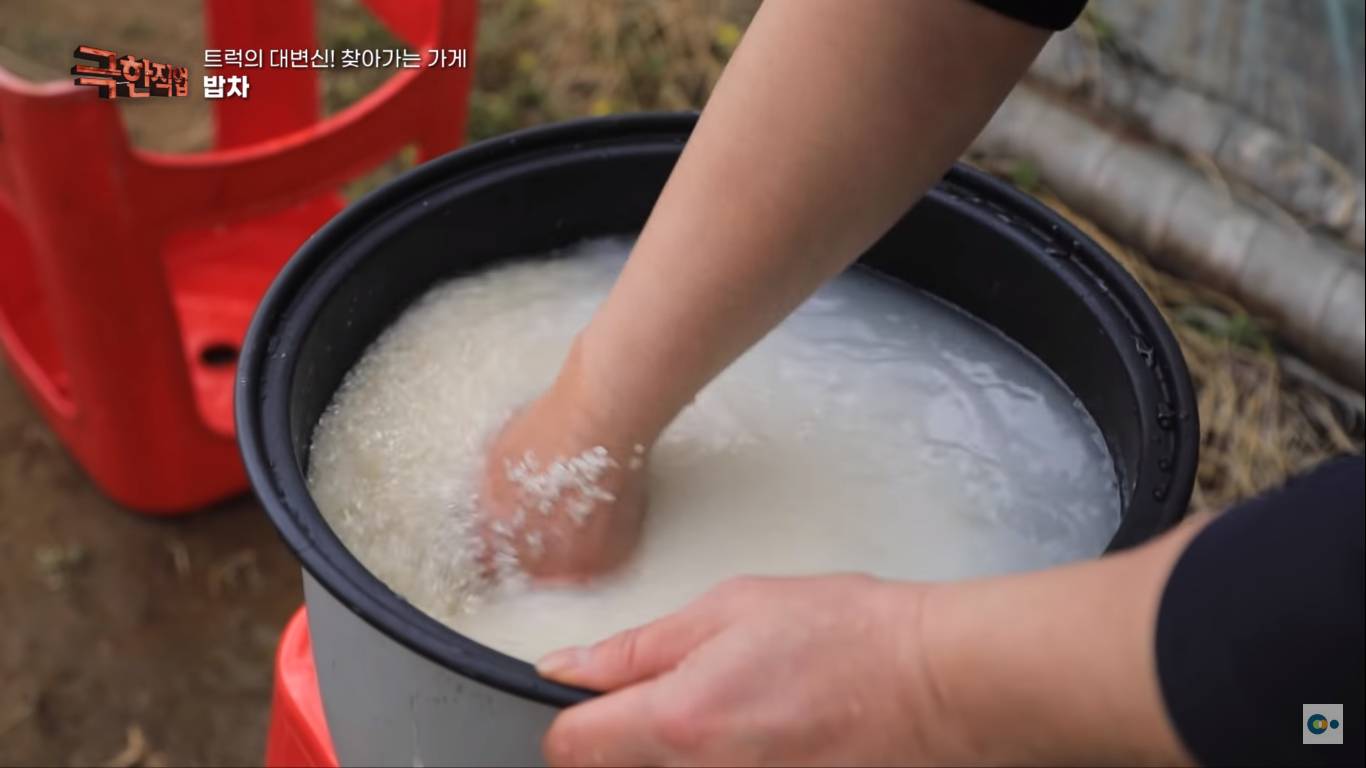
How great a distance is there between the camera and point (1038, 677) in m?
0.43

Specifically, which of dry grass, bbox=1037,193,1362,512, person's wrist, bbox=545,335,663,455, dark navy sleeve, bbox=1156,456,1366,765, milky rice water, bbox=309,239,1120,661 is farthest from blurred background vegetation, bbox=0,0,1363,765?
dark navy sleeve, bbox=1156,456,1366,765

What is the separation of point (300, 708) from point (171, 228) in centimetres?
50

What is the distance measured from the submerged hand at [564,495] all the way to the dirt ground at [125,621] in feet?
2.15

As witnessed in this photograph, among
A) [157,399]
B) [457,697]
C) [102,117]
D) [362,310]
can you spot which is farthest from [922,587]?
[157,399]

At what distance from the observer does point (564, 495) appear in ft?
2.21

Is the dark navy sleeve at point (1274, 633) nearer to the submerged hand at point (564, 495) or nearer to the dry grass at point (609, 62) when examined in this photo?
the submerged hand at point (564, 495)

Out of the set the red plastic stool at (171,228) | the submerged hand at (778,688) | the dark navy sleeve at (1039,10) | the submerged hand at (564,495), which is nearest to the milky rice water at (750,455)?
the submerged hand at (564,495)

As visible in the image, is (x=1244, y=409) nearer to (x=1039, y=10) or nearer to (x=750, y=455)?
(x=750, y=455)

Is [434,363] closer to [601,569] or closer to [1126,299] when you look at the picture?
[601,569]

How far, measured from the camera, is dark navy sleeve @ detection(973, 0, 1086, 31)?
54 cm

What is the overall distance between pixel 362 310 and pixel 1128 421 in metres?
0.42

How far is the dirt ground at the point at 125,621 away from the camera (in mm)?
1203

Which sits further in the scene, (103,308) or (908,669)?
(103,308)

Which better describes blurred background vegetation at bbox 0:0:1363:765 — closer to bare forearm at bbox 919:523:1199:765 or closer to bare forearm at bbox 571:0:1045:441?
bare forearm at bbox 571:0:1045:441
